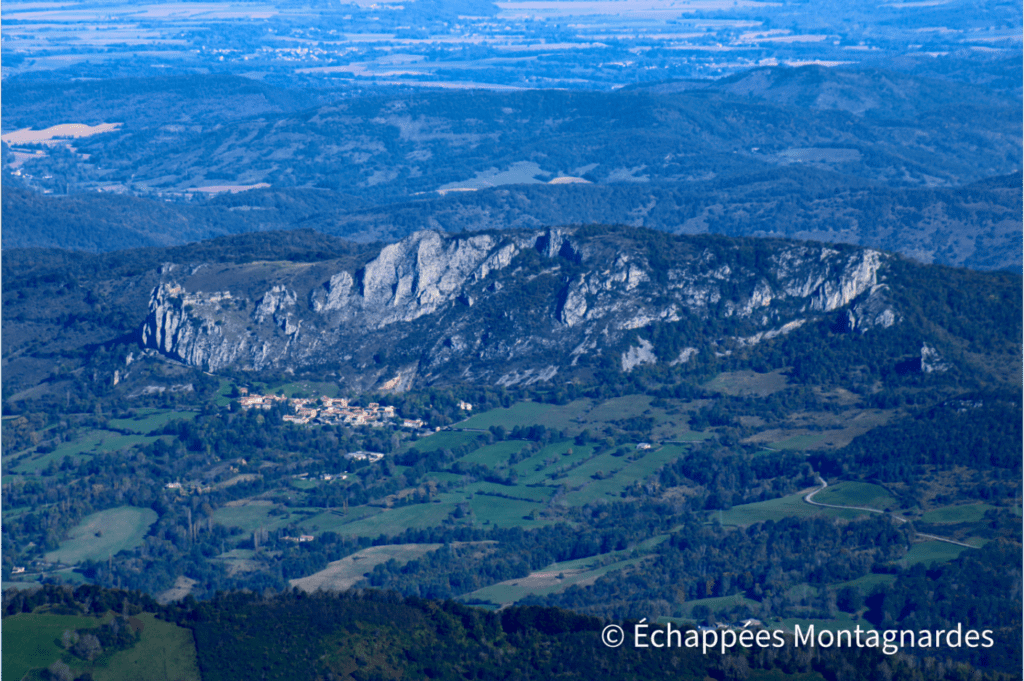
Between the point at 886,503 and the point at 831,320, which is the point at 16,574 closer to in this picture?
the point at 886,503

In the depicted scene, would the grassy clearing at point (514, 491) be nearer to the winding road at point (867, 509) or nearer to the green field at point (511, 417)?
the green field at point (511, 417)

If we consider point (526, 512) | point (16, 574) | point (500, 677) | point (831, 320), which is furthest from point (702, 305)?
point (500, 677)

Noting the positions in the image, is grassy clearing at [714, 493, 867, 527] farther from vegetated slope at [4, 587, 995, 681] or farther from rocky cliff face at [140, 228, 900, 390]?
rocky cliff face at [140, 228, 900, 390]

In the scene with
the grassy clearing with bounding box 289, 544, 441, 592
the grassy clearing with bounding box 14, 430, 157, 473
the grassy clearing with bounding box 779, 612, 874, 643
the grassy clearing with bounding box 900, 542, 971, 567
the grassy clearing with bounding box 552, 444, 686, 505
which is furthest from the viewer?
the grassy clearing with bounding box 14, 430, 157, 473

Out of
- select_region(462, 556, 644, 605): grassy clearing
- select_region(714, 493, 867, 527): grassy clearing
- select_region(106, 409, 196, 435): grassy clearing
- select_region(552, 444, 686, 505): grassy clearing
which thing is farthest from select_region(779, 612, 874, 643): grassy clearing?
select_region(106, 409, 196, 435): grassy clearing

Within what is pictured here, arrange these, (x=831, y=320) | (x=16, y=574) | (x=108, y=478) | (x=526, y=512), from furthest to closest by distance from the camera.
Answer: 1. (x=831, y=320)
2. (x=108, y=478)
3. (x=526, y=512)
4. (x=16, y=574)

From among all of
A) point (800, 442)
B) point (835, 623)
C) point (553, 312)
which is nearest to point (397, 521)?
point (800, 442)
